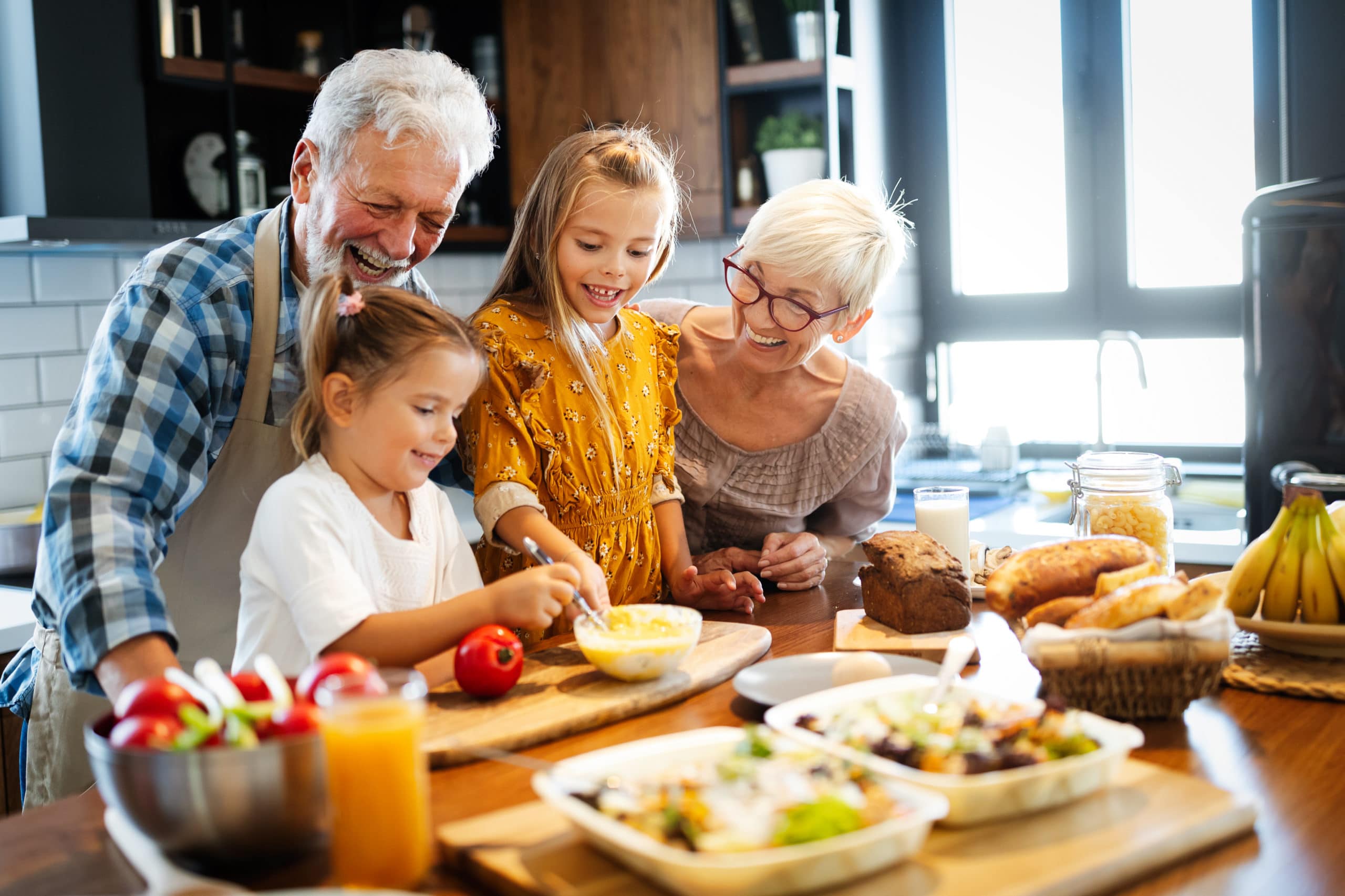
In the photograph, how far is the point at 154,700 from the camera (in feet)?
3.40

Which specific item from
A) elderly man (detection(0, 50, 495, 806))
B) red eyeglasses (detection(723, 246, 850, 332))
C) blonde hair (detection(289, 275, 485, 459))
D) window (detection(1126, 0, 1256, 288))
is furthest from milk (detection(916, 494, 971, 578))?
window (detection(1126, 0, 1256, 288))

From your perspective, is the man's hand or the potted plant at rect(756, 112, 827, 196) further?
the potted plant at rect(756, 112, 827, 196)

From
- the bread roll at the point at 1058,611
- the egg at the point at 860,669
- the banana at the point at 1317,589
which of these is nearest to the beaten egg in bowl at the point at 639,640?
the egg at the point at 860,669

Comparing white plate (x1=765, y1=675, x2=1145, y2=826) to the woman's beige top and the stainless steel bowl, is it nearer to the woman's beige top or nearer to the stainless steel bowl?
the stainless steel bowl

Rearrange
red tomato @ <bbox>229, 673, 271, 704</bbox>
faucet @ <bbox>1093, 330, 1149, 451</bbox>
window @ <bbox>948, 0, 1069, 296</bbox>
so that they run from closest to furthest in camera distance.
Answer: red tomato @ <bbox>229, 673, 271, 704</bbox> → faucet @ <bbox>1093, 330, 1149, 451</bbox> → window @ <bbox>948, 0, 1069, 296</bbox>

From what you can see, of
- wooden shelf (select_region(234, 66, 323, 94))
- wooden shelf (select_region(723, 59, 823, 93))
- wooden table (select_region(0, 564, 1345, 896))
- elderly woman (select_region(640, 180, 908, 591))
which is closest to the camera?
wooden table (select_region(0, 564, 1345, 896))

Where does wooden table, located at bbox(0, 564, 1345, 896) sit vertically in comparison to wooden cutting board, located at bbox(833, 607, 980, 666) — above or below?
below

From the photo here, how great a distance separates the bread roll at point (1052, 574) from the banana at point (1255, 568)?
14 centimetres

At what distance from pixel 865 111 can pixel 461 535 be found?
9.94 feet

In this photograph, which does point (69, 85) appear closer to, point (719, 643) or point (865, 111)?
point (719, 643)

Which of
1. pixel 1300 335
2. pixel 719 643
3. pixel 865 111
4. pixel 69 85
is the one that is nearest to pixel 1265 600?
pixel 719 643

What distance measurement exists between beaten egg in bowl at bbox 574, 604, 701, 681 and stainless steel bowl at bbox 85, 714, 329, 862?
1.71ft

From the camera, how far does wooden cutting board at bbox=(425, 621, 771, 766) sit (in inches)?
52.5

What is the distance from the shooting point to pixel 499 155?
4.11 metres
